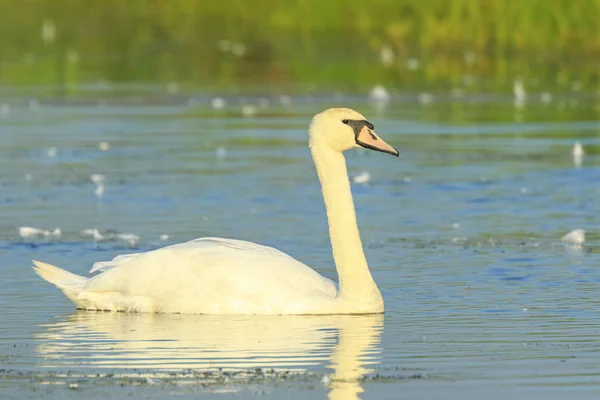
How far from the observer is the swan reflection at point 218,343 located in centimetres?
979

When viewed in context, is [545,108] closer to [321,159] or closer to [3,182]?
[3,182]

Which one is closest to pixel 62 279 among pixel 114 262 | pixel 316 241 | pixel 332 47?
pixel 114 262

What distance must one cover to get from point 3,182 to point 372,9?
28.0 m

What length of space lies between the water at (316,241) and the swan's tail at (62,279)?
165mm

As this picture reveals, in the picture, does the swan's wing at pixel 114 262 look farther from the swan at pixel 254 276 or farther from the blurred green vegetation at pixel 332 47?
the blurred green vegetation at pixel 332 47

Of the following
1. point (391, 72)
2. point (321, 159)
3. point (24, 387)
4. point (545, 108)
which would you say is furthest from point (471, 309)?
point (391, 72)

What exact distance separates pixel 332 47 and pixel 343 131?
31227 mm

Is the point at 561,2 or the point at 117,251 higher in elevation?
the point at 561,2

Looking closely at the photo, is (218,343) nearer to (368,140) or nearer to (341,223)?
(341,223)

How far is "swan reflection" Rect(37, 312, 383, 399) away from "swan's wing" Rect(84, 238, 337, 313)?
4.6 inches

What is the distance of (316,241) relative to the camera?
15289mm

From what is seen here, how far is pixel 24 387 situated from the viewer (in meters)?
9.20

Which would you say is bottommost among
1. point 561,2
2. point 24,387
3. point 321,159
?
point 24,387

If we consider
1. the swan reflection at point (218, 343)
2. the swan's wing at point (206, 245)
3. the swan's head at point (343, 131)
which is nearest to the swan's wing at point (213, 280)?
the swan's wing at point (206, 245)
